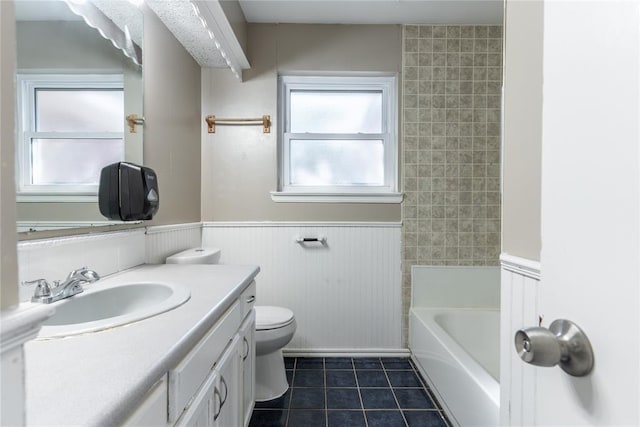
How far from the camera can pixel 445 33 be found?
2281mm

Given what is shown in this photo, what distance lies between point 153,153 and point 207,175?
0.66m

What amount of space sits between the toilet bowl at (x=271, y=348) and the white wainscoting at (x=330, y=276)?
0.38 metres

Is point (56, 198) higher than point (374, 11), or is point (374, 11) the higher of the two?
point (374, 11)

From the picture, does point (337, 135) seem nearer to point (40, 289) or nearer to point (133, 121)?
point (133, 121)

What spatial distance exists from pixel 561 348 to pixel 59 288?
1.21 m

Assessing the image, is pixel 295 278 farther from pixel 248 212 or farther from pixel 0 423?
pixel 0 423

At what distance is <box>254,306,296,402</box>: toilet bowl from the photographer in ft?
5.70

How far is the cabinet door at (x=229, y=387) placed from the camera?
3.40 feet

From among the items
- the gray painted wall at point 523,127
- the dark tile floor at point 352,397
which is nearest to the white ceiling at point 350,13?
the gray painted wall at point 523,127

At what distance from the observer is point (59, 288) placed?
0.92 meters

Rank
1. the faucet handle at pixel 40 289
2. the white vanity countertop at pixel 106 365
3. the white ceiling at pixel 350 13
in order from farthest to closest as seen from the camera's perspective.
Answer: the white ceiling at pixel 350 13 → the faucet handle at pixel 40 289 → the white vanity countertop at pixel 106 365

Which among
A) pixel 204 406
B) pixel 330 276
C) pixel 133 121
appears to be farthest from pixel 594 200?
pixel 330 276

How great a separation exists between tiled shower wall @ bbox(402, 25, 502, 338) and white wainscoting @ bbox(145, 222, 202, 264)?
1.53 metres

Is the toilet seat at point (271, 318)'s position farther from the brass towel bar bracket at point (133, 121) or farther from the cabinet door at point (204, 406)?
the brass towel bar bracket at point (133, 121)
